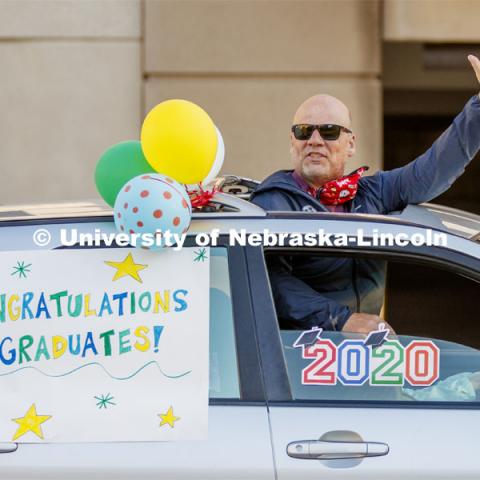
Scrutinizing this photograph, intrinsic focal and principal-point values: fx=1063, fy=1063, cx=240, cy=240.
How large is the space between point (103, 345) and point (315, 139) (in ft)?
4.78

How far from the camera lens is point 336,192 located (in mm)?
3811

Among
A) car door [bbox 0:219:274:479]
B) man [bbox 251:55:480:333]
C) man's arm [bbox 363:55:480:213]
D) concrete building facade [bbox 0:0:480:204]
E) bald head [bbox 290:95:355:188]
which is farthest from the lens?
concrete building facade [bbox 0:0:480:204]

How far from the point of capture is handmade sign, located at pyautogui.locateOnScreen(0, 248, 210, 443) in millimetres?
2900

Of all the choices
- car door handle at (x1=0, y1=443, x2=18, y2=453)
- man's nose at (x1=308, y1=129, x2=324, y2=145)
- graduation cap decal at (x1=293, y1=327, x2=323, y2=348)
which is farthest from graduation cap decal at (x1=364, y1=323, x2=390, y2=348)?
man's nose at (x1=308, y1=129, x2=324, y2=145)

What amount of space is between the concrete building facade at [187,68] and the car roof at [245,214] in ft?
16.3

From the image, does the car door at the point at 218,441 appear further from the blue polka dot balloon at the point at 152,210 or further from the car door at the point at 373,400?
the blue polka dot balloon at the point at 152,210

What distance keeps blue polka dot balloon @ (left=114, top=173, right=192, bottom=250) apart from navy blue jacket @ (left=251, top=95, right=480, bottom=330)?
1.14ft

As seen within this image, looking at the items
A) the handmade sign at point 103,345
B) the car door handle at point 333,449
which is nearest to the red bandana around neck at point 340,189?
the handmade sign at point 103,345

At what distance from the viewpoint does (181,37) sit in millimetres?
8438

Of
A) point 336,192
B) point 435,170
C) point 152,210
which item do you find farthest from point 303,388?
point 435,170

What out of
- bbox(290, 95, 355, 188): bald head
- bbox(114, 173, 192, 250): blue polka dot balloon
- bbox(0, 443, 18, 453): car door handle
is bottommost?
bbox(0, 443, 18, 453): car door handle

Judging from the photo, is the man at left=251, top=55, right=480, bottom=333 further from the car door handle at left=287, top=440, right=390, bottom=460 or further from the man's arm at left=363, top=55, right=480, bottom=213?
the car door handle at left=287, top=440, right=390, bottom=460

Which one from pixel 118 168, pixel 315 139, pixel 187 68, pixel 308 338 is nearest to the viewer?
pixel 308 338

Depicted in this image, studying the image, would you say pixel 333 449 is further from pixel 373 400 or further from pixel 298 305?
pixel 298 305
